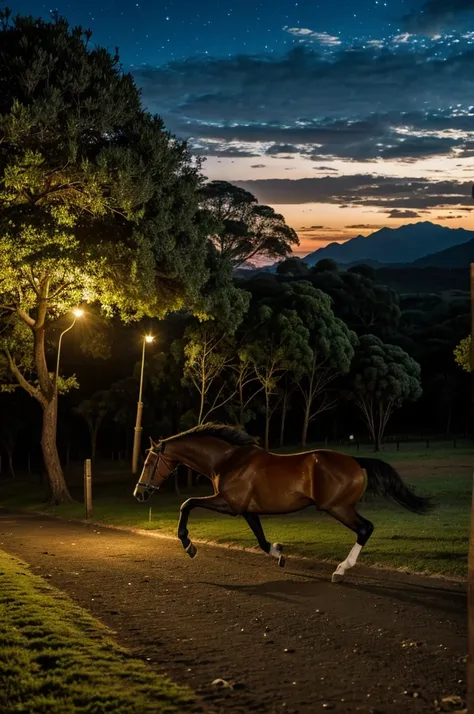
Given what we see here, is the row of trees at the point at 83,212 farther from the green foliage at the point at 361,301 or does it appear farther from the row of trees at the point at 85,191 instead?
the green foliage at the point at 361,301

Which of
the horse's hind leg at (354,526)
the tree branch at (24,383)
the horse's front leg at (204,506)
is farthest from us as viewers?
the tree branch at (24,383)

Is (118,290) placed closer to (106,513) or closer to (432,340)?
(106,513)

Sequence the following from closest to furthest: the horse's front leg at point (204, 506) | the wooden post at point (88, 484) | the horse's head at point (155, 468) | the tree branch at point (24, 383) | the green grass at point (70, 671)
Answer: the green grass at point (70, 671) < the horse's front leg at point (204, 506) < the horse's head at point (155, 468) < the wooden post at point (88, 484) < the tree branch at point (24, 383)

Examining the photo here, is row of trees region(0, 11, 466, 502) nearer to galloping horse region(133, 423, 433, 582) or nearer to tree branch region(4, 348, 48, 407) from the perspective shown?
tree branch region(4, 348, 48, 407)

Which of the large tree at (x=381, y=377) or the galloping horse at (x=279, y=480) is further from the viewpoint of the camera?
the large tree at (x=381, y=377)

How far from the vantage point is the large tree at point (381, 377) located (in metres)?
57.5

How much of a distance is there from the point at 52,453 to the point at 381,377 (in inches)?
1201

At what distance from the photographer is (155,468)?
47.2 ft

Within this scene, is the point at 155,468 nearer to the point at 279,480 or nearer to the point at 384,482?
the point at 279,480

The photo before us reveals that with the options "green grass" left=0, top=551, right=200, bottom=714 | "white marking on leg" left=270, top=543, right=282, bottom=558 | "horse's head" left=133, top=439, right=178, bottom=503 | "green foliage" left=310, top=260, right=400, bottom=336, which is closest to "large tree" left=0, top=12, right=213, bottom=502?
"horse's head" left=133, top=439, right=178, bottom=503

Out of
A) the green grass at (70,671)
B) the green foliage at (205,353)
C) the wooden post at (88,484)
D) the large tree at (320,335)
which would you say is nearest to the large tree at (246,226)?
the large tree at (320,335)

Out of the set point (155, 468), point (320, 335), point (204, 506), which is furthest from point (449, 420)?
point (204, 506)

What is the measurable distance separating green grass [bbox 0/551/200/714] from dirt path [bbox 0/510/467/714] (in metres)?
0.33

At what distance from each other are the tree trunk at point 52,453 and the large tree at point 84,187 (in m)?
4.96
